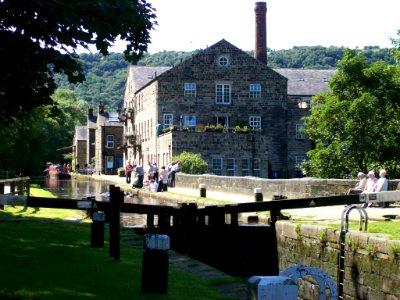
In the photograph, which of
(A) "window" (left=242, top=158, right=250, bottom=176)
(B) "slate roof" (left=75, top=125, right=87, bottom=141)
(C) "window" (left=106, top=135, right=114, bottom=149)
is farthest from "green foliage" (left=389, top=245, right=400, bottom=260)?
(B) "slate roof" (left=75, top=125, right=87, bottom=141)

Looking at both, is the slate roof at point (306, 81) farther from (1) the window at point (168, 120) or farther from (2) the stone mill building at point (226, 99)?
(1) the window at point (168, 120)

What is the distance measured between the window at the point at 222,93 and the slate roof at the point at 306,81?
8743mm

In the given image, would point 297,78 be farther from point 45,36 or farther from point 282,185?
point 45,36

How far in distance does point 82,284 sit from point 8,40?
639cm

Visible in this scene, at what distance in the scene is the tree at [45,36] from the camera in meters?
12.8

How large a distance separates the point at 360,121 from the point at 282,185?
17968 mm

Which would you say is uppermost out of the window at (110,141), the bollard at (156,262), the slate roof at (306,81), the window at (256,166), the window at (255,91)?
the slate roof at (306,81)

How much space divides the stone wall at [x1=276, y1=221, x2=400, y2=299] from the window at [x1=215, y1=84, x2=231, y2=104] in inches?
1844

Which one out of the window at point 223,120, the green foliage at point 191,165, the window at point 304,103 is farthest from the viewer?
the window at point 304,103

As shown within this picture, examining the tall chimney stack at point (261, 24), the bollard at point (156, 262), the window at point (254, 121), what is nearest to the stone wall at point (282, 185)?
the bollard at point (156, 262)

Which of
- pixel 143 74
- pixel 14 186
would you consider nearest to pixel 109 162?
pixel 143 74

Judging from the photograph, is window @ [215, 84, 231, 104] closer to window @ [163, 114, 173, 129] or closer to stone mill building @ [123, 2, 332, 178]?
stone mill building @ [123, 2, 332, 178]

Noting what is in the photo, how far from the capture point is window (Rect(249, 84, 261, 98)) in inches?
2456

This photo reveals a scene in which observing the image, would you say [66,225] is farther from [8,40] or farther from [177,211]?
[8,40]
